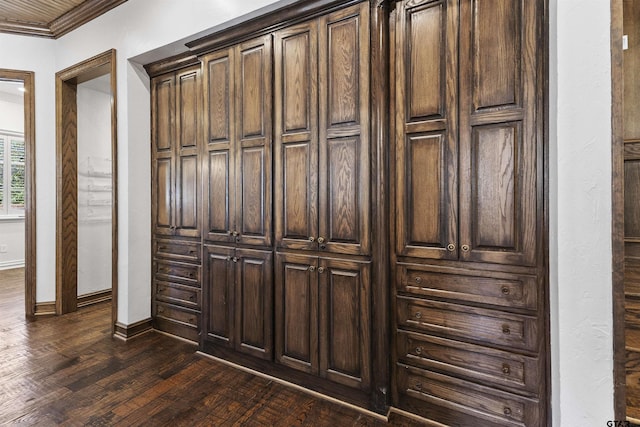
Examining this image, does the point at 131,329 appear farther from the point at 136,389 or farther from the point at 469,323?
the point at 469,323

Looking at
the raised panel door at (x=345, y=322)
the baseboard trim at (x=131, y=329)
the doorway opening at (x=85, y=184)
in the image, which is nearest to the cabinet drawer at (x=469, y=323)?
the raised panel door at (x=345, y=322)

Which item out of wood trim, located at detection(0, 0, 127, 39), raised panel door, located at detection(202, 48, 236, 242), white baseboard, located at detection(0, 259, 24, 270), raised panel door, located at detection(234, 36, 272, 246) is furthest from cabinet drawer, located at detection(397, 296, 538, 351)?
white baseboard, located at detection(0, 259, 24, 270)

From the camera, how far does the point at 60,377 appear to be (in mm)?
2064

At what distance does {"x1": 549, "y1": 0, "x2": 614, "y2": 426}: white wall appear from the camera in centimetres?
112

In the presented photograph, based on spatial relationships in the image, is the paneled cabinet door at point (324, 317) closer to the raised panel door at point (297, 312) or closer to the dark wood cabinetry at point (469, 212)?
the raised panel door at point (297, 312)

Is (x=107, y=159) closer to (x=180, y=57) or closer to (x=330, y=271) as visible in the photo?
(x=180, y=57)

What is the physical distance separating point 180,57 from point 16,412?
105 inches

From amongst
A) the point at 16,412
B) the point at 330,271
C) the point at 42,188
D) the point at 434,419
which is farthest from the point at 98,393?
the point at 42,188

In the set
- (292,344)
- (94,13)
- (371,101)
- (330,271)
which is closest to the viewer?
(371,101)

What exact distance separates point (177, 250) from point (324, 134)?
175cm

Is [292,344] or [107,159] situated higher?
[107,159]

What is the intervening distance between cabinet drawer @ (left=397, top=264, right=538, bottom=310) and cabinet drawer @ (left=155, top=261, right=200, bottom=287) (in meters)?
1.75

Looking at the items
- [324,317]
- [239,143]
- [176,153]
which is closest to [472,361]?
[324,317]

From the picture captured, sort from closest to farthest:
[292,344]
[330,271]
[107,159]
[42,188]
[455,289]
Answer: [455,289], [330,271], [292,344], [42,188], [107,159]
